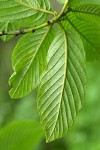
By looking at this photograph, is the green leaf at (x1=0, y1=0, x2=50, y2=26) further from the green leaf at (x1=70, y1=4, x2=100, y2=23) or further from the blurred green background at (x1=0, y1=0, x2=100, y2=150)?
the blurred green background at (x1=0, y1=0, x2=100, y2=150)

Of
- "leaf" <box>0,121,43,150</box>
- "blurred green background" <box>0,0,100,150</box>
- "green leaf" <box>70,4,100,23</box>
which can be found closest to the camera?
"green leaf" <box>70,4,100,23</box>

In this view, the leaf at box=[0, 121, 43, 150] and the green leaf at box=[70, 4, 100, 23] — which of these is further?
the leaf at box=[0, 121, 43, 150]

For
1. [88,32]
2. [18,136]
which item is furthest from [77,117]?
[88,32]

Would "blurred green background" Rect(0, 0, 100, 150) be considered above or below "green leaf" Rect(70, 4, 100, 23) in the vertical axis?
below

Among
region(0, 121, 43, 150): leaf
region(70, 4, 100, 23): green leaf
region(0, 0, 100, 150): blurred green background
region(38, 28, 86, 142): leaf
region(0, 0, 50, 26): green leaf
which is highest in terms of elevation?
region(0, 0, 50, 26): green leaf

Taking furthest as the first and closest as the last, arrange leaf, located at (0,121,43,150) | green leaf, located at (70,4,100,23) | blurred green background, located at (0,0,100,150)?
blurred green background, located at (0,0,100,150)
leaf, located at (0,121,43,150)
green leaf, located at (70,4,100,23)

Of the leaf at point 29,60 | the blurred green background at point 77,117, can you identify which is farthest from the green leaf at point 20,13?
the blurred green background at point 77,117

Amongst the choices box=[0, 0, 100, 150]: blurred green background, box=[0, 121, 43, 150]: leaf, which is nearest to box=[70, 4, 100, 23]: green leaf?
box=[0, 121, 43, 150]: leaf

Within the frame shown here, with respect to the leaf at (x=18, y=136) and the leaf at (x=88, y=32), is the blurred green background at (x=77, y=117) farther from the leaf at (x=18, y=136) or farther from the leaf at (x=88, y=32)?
the leaf at (x=88, y=32)
